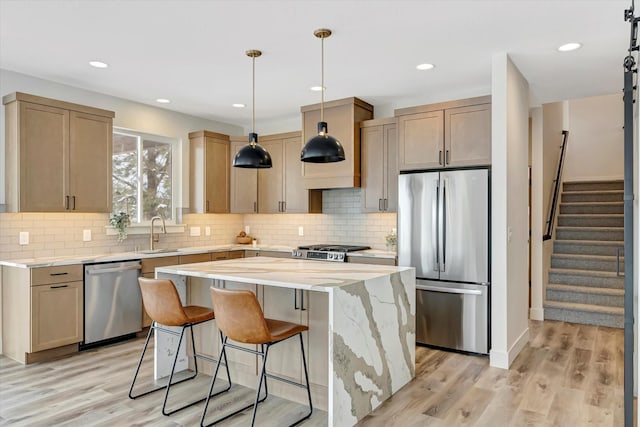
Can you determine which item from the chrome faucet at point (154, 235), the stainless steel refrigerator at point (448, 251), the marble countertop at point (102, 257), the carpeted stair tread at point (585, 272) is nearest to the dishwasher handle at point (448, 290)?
the stainless steel refrigerator at point (448, 251)

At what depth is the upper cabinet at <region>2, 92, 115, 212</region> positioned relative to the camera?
4.00m

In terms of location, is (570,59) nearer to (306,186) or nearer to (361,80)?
(361,80)

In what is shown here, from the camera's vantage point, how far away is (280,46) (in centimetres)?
359

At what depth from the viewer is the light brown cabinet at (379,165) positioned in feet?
16.3

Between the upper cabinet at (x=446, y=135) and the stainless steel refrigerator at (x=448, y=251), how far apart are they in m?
0.17

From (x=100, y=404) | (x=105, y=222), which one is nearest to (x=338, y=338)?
(x=100, y=404)

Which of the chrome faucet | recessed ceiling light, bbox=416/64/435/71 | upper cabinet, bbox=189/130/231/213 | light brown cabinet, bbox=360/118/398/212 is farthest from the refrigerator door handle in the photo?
the chrome faucet

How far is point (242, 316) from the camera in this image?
2.60 metres

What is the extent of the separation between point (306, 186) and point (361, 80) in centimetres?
160

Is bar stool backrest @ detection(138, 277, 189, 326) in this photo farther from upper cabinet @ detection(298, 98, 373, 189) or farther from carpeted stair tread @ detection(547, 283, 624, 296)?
carpeted stair tread @ detection(547, 283, 624, 296)

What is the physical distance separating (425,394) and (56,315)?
3278mm

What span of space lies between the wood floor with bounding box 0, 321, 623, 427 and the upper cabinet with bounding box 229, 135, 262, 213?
8.36 feet

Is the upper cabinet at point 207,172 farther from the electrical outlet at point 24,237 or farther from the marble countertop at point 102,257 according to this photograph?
the electrical outlet at point 24,237

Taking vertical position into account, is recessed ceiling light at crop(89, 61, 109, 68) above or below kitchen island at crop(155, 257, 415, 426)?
above
